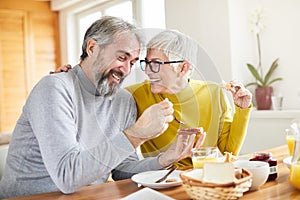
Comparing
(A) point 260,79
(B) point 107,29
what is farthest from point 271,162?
(A) point 260,79

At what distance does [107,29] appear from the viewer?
4.59ft

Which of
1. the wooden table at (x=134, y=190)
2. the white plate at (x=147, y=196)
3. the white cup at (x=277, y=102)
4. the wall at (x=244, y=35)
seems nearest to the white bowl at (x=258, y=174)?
the wooden table at (x=134, y=190)

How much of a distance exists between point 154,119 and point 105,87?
1.02 feet

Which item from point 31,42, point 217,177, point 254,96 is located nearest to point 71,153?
point 217,177

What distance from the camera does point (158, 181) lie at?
4.00 feet

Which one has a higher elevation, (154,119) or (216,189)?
(154,119)

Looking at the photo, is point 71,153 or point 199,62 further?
point 199,62

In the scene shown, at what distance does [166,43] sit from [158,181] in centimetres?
45

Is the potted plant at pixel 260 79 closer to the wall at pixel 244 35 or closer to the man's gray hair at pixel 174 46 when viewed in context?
the wall at pixel 244 35

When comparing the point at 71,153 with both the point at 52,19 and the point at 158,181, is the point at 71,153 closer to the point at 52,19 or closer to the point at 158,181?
the point at 158,181

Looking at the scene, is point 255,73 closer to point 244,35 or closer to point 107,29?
point 244,35

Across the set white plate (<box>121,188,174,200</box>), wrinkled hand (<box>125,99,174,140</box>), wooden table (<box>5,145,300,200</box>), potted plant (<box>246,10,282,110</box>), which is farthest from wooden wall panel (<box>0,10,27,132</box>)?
white plate (<box>121,188,174,200</box>)

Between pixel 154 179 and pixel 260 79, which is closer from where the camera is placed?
pixel 154 179

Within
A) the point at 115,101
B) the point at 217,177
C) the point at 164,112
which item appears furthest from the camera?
the point at 115,101
